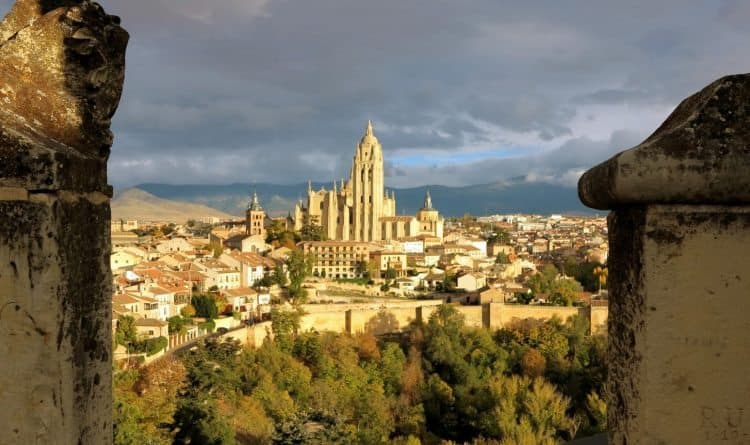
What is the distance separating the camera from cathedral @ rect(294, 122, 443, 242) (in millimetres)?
69812

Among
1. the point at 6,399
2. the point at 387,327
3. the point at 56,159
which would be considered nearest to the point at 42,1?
the point at 56,159

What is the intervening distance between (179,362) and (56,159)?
18.9 meters

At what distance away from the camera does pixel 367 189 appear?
72.1 m

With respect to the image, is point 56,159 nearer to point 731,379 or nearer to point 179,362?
point 731,379

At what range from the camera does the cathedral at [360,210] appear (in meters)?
69.8

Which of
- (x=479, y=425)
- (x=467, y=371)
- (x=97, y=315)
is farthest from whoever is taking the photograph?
(x=467, y=371)

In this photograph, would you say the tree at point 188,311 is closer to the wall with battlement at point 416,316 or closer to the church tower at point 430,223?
the wall with battlement at point 416,316

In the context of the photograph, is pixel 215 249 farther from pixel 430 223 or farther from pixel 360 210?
pixel 430 223

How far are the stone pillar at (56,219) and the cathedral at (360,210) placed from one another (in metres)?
65.6

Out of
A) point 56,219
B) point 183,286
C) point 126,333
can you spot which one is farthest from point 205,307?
point 56,219

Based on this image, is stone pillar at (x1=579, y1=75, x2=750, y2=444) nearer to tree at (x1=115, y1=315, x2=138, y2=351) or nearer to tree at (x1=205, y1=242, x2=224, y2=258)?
tree at (x1=115, y1=315, x2=138, y2=351)

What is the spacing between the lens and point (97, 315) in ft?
6.97

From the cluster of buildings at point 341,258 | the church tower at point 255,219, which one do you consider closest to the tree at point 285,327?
the cluster of buildings at point 341,258

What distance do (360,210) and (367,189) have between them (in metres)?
2.83
